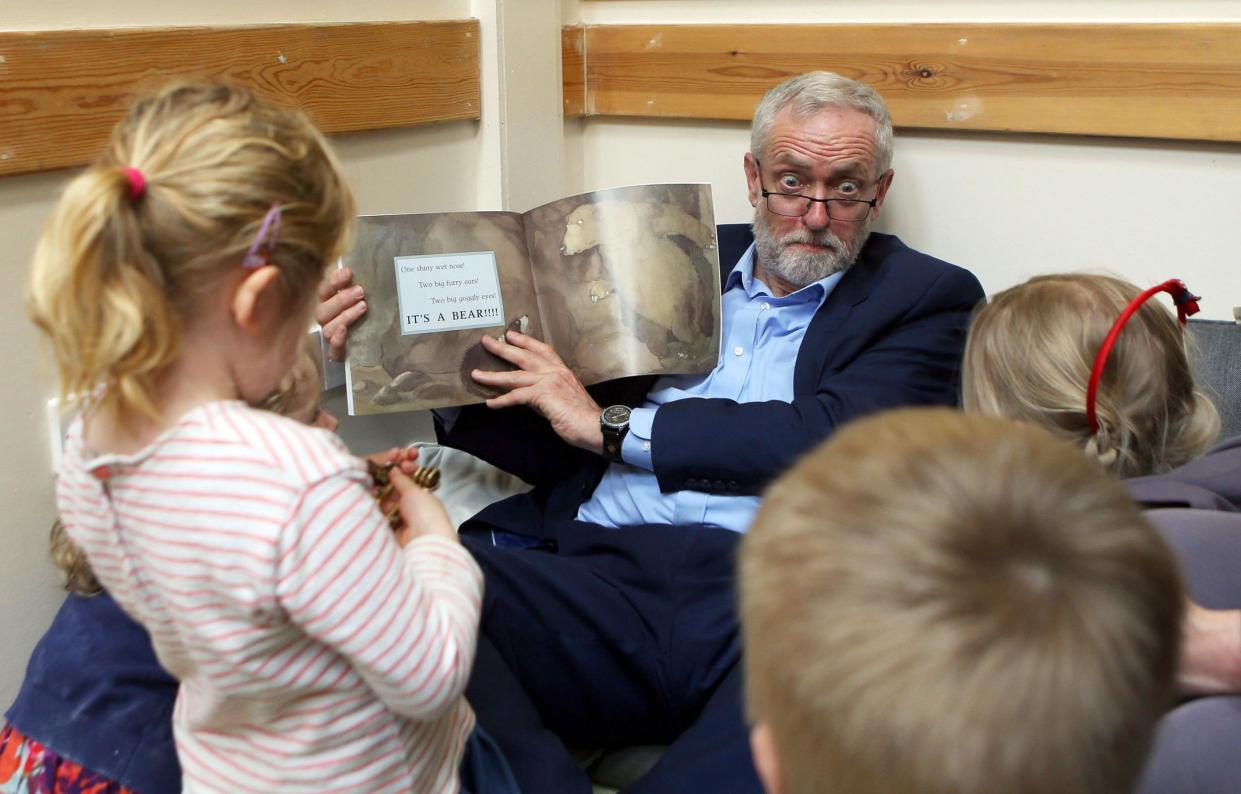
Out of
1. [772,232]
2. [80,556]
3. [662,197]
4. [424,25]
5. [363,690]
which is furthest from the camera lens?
[424,25]

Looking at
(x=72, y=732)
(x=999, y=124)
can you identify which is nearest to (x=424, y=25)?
(x=999, y=124)

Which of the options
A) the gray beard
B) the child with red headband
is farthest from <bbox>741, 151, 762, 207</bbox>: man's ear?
the child with red headband

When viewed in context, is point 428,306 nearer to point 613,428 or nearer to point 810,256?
point 613,428

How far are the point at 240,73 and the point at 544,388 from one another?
75 cm

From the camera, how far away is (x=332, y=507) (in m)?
0.91

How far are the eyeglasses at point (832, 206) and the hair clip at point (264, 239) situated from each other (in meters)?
1.29

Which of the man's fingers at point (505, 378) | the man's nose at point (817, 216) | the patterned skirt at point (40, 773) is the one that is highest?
the man's nose at point (817, 216)

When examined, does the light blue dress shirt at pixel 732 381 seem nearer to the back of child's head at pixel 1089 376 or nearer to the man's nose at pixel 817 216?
the man's nose at pixel 817 216

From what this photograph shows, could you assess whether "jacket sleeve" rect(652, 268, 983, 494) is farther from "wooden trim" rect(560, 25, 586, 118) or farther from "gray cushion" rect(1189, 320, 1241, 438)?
"wooden trim" rect(560, 25, 586, 118)

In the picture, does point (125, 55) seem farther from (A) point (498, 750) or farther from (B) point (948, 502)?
(B) point (948, 502)

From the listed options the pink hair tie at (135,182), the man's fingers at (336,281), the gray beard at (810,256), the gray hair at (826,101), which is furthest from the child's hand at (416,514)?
the gray hair at (826,101)

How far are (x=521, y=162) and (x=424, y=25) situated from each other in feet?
1.29

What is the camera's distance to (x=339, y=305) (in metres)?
1.77

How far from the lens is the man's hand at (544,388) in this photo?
1865 millimetres
